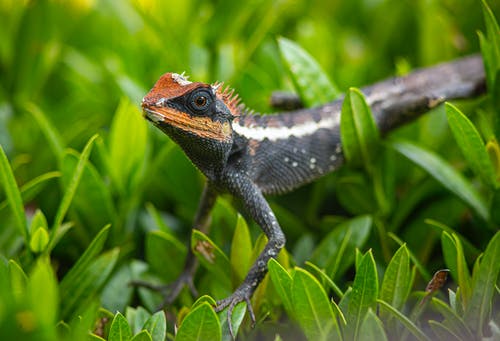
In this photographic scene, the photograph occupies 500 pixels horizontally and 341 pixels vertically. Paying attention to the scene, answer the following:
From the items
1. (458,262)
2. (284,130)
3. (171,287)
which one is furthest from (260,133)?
(458,262)

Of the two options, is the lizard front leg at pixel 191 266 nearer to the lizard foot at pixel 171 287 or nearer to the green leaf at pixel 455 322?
the lizard foot at pixel 171 287

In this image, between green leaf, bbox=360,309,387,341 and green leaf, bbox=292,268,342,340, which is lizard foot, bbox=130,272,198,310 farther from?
green leaf, bbox=360,309,387,341

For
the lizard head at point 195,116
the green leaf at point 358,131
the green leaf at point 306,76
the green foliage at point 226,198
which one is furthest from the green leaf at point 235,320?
the green leaf at point 306,76

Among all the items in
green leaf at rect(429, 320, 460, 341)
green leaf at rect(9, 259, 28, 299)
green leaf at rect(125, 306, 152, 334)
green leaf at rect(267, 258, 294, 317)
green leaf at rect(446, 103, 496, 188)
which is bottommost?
green leaf at rect(429, 320, 460, 341)

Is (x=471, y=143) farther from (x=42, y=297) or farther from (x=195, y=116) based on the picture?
(x=42, y=297)

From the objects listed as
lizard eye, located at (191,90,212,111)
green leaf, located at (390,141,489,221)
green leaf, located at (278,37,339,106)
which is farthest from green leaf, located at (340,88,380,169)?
lizard eye, located at (191,90,212,111)
